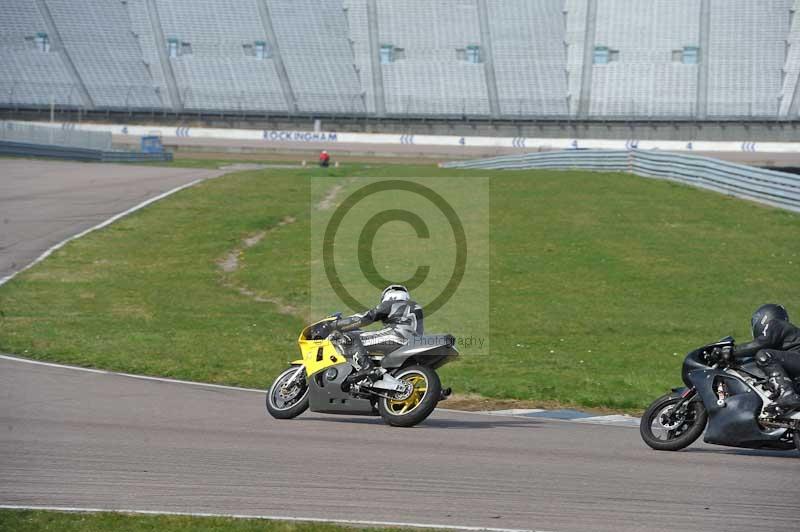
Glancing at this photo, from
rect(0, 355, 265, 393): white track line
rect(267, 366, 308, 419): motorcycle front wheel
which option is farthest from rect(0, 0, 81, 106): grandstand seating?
rect(267, 366, 308, 419): motorcycle front wheel

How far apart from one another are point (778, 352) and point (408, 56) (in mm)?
60176

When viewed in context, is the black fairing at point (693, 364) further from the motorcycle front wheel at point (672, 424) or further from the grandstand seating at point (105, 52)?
the grandstand seating at point (105, 52)

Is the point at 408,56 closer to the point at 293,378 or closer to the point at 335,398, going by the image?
the point at 293,378

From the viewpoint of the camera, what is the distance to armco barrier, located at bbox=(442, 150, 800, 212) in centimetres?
2794

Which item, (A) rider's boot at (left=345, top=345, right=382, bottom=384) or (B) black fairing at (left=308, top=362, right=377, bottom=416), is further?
(B) black fairing at (left=308, top=362, right=377, bottom=416)

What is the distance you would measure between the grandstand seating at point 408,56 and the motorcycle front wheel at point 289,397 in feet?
178

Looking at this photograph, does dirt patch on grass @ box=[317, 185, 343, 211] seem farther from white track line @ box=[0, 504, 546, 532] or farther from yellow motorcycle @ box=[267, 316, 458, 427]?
white track line @ box=[0, 504, 546, 532]

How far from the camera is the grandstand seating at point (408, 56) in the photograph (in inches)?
2494

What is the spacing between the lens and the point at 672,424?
9.54 metres

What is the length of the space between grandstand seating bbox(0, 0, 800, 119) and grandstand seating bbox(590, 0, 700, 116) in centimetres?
9

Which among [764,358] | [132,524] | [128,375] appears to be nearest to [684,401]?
[764,358]

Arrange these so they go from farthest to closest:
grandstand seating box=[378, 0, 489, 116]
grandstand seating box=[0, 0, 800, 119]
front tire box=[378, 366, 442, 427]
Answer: grandstand seating box=[378, 0, 489, 116] → grandstand seating box=[0, 0, 800, 119] → front tire box=[378, 366, 442, 427]

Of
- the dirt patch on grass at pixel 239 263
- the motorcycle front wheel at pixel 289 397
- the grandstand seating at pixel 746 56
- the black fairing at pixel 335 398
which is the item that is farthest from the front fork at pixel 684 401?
the grandstand seating at pixel 746 56

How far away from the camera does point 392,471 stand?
8.03 metres
